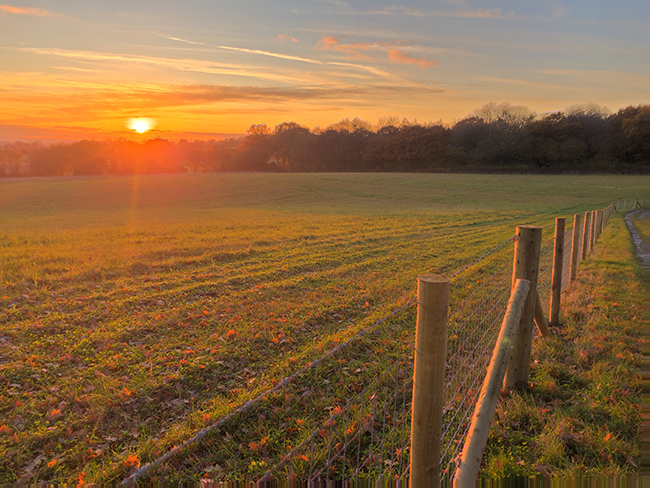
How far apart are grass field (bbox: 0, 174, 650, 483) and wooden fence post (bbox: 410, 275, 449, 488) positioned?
240 centimetres

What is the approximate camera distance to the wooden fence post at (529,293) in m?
5.10

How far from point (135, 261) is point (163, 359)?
23.1ft

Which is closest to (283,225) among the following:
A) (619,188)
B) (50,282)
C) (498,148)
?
(50,282)

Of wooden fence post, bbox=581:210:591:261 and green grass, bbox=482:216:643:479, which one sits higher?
wooden fence post, bbox=581:210:591:261

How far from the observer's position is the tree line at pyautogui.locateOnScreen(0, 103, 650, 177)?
75.1m

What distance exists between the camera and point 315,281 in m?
11.2

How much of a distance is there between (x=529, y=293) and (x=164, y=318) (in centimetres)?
649

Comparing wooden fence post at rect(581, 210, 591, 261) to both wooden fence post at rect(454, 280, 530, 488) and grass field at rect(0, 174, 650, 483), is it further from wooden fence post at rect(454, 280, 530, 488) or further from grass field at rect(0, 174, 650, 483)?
wooden fence post at rect(454, 280, 530, 488)

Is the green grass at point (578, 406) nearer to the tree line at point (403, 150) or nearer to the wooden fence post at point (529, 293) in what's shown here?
the wooden fence post at point (529, 293)

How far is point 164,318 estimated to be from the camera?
8.30m

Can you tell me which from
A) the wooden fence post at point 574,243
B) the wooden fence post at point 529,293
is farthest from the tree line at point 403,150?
the wooden fence post at point 529,293

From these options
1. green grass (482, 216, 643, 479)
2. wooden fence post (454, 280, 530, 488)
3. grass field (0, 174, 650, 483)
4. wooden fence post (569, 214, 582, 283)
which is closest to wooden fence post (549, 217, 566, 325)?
green grass (482, 216, 643, 479)

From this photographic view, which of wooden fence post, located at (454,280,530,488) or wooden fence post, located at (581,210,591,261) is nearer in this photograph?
wooden fence post, located at (454,280,530,488)

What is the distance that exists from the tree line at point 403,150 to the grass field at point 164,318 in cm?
6412
